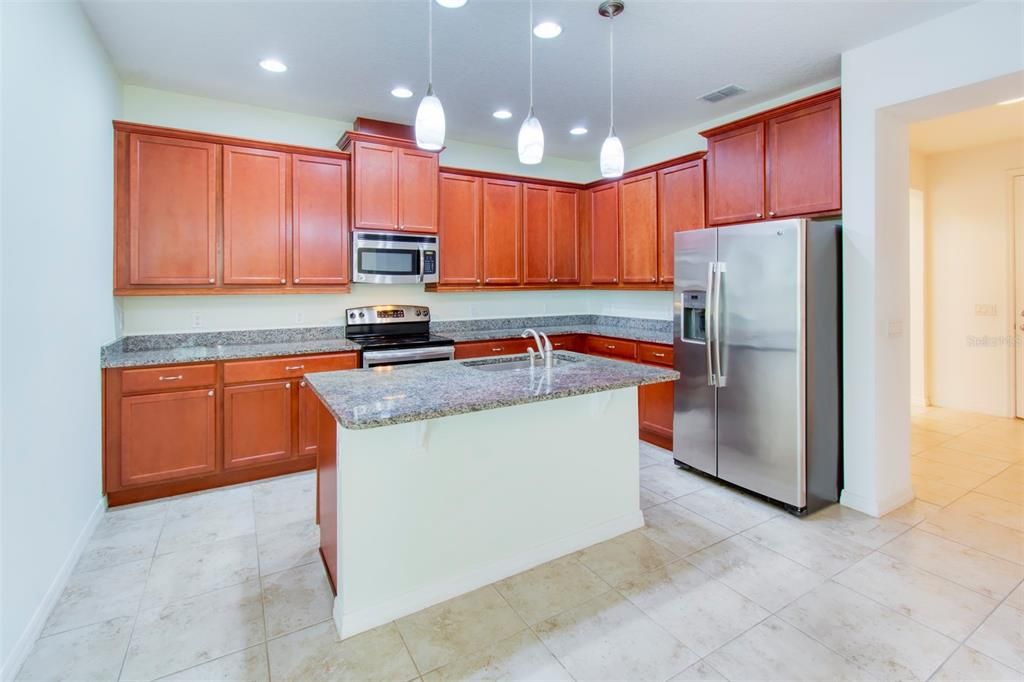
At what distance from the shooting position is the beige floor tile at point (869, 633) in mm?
1838

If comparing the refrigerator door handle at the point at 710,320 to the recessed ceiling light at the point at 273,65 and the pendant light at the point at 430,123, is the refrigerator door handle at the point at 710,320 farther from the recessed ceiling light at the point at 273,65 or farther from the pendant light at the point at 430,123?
the recessed ceiling light at the point at 273,65

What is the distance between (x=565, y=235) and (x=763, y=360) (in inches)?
108

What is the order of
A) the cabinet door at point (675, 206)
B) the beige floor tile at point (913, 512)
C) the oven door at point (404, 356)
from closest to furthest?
the beige floor tile at point (913, 512) → the oven door at point (404, 356) → the cabinet door at point (675, 206)

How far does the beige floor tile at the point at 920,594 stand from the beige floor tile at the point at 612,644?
1033mm

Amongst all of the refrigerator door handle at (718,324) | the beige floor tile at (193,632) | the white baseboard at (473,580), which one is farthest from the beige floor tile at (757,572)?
the beige floor tile at (193,632)

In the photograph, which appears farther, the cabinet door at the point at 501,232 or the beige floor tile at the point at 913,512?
the cabinet door at the point at 501,232

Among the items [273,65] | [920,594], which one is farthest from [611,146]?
[920,594]

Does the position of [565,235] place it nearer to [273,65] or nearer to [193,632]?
[273,65]

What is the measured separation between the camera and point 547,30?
2.83 metres

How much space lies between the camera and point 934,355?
5.59m

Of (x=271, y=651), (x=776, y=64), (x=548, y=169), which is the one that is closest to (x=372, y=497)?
(x=271, y=651)

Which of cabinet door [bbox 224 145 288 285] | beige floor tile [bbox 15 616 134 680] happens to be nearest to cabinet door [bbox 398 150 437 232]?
cabinet door [bbox 224 145 288 285]

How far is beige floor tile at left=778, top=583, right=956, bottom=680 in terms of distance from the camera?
1838 mm

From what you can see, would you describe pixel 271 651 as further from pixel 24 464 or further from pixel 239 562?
pixel 24 464
